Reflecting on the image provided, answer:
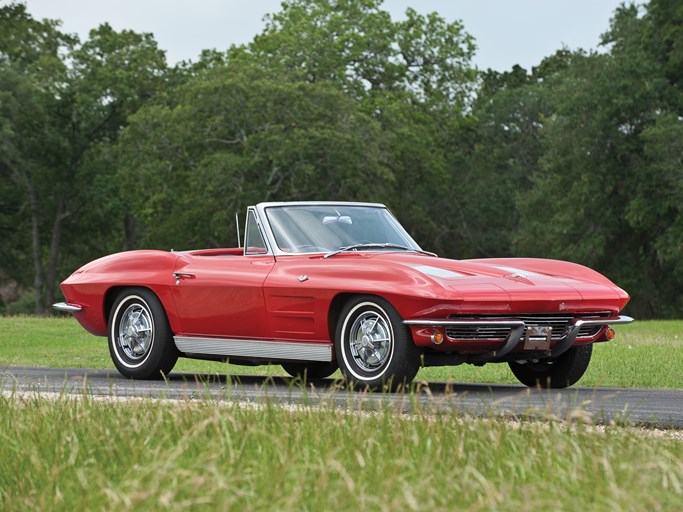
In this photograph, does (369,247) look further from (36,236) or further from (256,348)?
(36,236)

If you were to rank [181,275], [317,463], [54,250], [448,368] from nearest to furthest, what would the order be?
[317,463] → [181,275] → [448,368] → [54,250]

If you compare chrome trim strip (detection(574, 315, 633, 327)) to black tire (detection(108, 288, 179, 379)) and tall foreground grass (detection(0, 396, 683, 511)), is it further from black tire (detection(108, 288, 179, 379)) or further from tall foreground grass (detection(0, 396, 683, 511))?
black tire (detection(108, 288, 179, 379))

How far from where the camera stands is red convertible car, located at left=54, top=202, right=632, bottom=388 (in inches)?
399

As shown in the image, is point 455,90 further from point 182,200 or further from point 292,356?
point 292,356

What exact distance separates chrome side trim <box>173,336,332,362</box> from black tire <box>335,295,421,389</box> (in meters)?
0.25

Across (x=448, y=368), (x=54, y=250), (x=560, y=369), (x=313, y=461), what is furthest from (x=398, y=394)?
(x=54, y=250)

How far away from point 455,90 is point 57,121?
673 inches

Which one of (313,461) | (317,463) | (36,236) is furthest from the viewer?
(36,236)

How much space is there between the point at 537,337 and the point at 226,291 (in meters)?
2.72

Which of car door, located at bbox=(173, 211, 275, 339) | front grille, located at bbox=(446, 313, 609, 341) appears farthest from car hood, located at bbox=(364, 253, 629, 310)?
car door, located at bbox=(173, 211, 275, 339)

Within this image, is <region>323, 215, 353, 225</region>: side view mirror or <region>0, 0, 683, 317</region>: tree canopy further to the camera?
<region>0, 0, 683, 317</region>: tree canopy

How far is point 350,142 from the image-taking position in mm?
48219

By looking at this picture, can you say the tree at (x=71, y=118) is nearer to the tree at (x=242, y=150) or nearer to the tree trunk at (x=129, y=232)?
the tree trunk at (x=129, y=232)

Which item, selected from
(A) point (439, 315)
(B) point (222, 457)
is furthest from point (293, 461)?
(A) point (439, 315)
